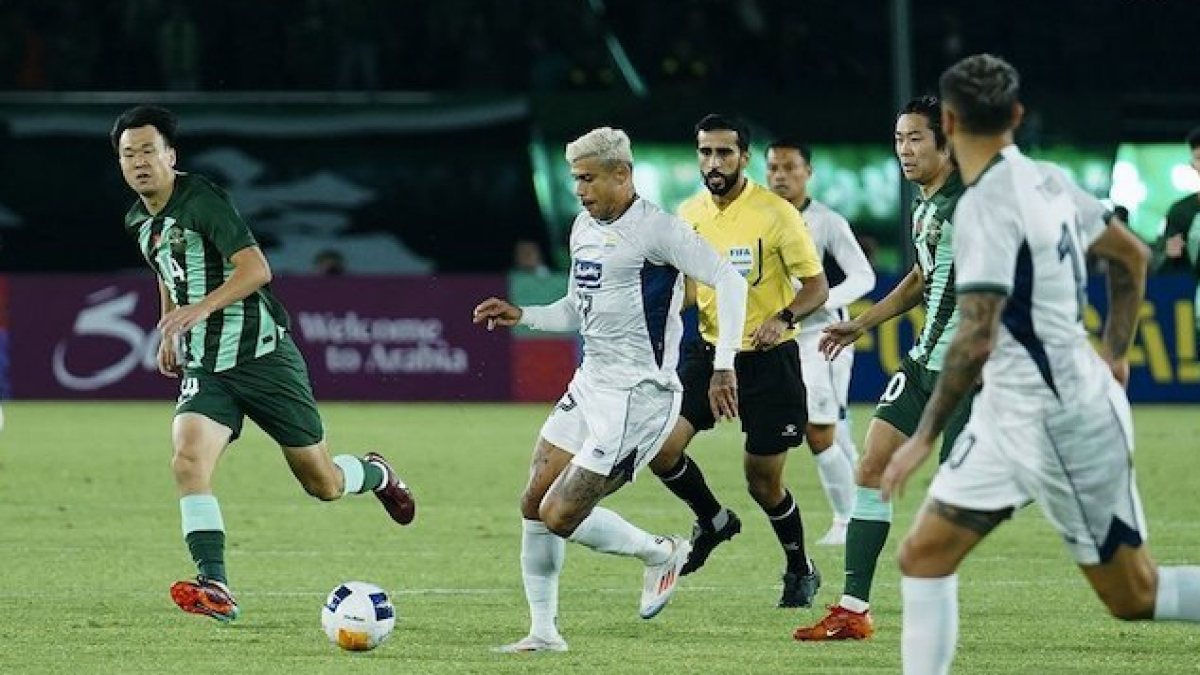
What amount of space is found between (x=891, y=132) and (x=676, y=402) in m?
19.9

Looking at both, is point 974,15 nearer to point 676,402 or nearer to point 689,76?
point 689,76

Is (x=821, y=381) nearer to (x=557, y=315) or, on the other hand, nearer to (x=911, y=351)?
(x=911, y=351)

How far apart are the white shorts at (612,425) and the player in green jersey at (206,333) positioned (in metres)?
1.39

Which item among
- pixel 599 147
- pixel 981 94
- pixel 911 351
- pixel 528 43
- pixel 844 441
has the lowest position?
pixel 844 441

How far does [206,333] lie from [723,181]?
95.2 inches

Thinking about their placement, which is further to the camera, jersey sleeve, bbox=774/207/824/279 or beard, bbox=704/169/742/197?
jersey sleeve, bbox=774/207/824/279

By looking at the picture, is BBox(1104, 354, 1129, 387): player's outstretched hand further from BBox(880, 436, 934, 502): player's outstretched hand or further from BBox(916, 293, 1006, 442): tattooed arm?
BBox(880, 436, 934, 502): player's outstretched hand

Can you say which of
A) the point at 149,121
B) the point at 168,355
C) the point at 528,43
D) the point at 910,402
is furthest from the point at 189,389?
the point at 528,43

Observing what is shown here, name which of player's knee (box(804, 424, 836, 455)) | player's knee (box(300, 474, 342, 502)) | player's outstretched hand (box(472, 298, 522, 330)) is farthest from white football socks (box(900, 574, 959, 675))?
player's knee (box(804, 424, 836, 455))

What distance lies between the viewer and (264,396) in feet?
34.7

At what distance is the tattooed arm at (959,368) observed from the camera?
684 cm

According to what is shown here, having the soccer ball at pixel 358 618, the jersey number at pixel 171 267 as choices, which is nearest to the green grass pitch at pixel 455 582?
the soccer ball at pixel 358 618

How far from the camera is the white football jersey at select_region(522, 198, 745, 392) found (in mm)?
9664

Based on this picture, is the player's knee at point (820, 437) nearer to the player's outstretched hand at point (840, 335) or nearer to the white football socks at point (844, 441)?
the white football socks at point (844, 441)
